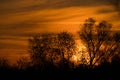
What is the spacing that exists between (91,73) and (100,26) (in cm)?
1651

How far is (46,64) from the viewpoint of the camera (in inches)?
2970

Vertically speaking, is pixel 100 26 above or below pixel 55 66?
above

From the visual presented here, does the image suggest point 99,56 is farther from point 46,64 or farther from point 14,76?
point 14,76

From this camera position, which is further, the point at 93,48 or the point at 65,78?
the point at 93,48

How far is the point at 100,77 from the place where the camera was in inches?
2263

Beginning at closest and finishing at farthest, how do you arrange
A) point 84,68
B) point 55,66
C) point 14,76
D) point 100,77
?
point 100,77 → point 14,76 → point 84,68 → point 55,66

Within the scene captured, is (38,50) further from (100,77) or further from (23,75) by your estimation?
(100,77)

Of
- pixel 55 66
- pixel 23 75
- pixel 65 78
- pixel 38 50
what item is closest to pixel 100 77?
pixel 65 78

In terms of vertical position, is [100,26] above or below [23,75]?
above

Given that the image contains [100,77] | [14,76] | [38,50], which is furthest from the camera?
[38,50]

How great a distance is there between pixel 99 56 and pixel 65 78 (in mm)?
19038

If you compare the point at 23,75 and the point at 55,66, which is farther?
the point at 55,66

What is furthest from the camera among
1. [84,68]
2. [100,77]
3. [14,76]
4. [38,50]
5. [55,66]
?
[38,50]

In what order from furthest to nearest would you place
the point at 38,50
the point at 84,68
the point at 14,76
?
the point at 38,50, the point at 84,68, the point at 14,76
